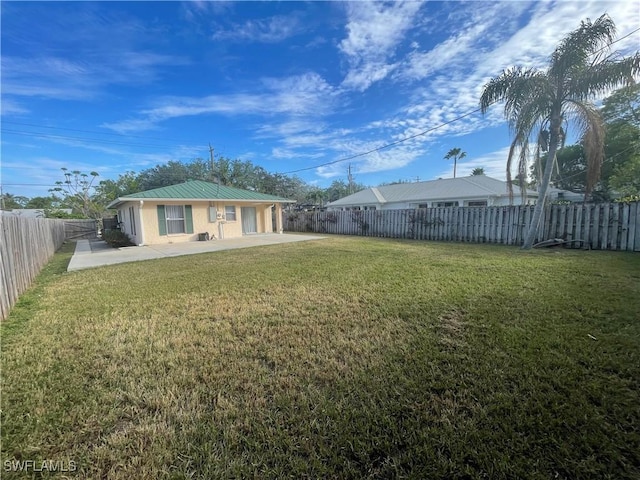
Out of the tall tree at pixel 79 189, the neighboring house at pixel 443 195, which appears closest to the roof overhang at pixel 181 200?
the neighboring house at pixel 443 195

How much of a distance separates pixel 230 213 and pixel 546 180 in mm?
14561

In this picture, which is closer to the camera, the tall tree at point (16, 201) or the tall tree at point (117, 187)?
the tall tree at point (117, 187)

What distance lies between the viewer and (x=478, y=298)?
4023 millimetres

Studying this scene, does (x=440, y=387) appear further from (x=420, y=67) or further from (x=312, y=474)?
(x=420, y=67)

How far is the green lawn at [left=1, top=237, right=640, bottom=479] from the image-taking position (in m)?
1.53

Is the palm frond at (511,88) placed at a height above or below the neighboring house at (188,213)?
above

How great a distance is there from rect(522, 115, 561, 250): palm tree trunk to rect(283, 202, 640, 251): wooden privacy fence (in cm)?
79

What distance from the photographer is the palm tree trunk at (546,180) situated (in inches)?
327

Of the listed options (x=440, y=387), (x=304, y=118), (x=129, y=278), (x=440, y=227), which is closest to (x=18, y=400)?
(x=440, y=387)

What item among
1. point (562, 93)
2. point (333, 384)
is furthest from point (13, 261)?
point (562, 93)

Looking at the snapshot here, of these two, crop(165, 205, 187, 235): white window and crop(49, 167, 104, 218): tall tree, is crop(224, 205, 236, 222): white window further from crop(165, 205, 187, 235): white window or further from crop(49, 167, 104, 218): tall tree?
crop(49, 167, 104, 218): tall tree

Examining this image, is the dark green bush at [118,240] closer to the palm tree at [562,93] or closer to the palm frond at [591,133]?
the palm tree at [562,93]

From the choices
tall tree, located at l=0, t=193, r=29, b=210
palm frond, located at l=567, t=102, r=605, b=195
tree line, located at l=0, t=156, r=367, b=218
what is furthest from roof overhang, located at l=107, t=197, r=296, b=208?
tall tree, located at l=0, t=193, r=29, b=210

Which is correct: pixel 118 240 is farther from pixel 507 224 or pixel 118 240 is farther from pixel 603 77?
pixel 603 77
